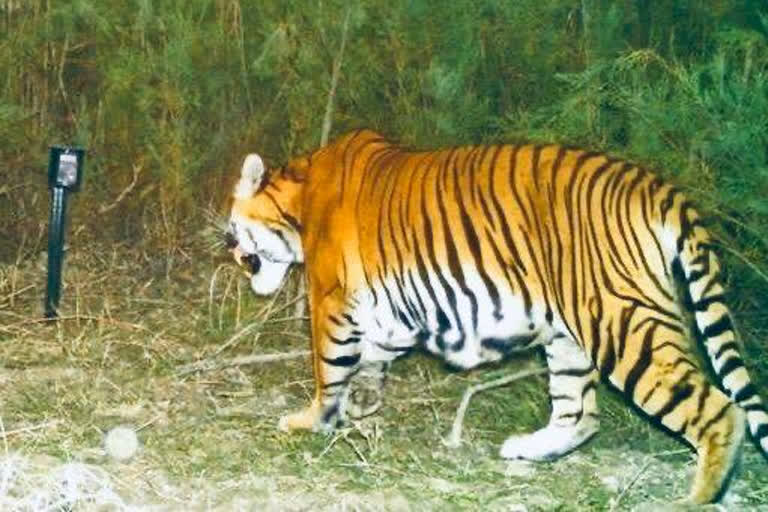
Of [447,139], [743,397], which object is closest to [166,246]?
[447,139]

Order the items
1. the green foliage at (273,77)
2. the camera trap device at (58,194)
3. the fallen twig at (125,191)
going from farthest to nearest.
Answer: the fallen twig at (125,191) → the green foliage at (273,77) → the camera trap device at (58,194)

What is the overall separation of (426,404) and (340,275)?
923 mm

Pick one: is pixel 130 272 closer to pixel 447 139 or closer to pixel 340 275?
pixel 447 139

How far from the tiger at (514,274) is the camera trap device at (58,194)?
1090 millimetres

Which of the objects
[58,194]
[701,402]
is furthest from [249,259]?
[701,402]

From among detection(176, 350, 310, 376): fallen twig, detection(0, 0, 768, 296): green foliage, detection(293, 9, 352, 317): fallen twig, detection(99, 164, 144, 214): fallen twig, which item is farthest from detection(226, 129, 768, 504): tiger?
detection(99, 164, 144, 214): fallen twig

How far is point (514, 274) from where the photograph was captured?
4.88 metres

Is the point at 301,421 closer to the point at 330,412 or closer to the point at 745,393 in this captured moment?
the point at 330,412

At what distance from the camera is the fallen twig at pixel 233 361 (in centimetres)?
594

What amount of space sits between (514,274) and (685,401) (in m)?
0.88

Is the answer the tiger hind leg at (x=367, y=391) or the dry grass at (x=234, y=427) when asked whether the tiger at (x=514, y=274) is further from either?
the dry grass at (x=234, y=427)

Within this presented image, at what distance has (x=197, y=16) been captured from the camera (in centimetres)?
818

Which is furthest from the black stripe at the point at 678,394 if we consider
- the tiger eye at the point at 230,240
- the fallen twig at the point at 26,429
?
the tiger eye at the point at 230,240

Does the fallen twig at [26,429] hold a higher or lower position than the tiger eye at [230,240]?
lower
